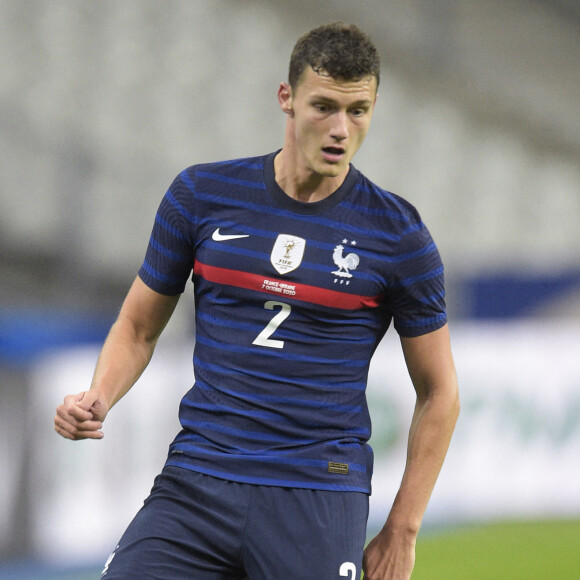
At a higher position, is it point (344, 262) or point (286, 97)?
point (286, 97)

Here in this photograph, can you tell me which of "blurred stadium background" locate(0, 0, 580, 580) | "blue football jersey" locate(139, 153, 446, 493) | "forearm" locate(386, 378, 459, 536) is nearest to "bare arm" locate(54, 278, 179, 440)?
"blue football jersey" locate(139, 153, 446, 493)

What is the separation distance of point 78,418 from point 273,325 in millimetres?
495

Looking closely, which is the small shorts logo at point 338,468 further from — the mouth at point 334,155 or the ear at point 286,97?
the ear at point 286,97

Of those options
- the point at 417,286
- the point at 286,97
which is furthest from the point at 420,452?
the point at 286,97

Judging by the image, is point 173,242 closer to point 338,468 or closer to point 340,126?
point 340,126

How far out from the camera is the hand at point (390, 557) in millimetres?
2525

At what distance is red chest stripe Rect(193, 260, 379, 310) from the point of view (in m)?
2.49

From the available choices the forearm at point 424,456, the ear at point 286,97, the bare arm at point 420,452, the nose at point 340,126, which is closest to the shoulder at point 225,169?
the ear at point 286,97

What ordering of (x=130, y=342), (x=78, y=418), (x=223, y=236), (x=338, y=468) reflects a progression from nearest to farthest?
(x=78, y=418) < (x=338, y=468) < (x=223, y=236) < (x=130, y=342)

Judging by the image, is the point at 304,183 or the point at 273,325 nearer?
the point at 273,325

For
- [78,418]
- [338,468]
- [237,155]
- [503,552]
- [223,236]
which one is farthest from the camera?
[237,155]

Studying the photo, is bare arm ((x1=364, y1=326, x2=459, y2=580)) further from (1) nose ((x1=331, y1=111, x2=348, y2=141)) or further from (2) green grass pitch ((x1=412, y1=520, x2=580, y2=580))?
(2) green grass pitch ((x1=412, y1=520, x2=580, y2=580))

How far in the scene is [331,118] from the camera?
247cm

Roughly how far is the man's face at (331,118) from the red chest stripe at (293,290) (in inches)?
10.9
